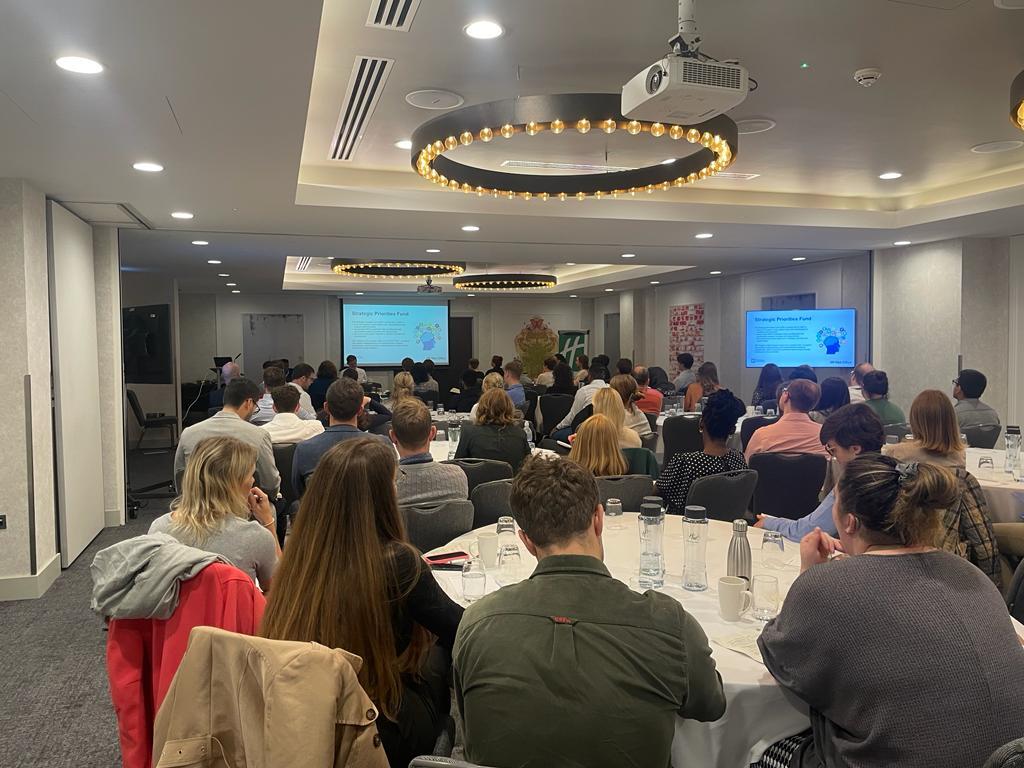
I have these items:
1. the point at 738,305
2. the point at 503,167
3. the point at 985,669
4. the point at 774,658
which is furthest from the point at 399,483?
the point at 738,305

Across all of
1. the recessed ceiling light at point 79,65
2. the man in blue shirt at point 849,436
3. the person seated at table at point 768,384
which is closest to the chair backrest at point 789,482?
the man in blue shirt at point 849,436

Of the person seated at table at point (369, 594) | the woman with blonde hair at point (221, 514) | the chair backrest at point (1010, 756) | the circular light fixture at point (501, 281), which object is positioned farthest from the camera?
the circular light fixture at point (501, 281)

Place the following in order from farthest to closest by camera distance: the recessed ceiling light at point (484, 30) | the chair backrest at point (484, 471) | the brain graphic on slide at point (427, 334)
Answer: the brain graphic on slide at point (427, 334) < the chair backrest at point (484, 471) < the recessed ceiling light at point (484, 30)

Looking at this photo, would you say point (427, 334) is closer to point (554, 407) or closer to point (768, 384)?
point (554, 407)

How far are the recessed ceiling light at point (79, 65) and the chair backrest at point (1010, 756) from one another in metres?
3.42

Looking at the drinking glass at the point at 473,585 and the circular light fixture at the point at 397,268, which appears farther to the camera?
the circular light fixture at the point at 397,268

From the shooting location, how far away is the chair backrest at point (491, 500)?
3703mm

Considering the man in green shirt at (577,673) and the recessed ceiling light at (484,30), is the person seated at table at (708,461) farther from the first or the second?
the man in green shirt at (577,673)

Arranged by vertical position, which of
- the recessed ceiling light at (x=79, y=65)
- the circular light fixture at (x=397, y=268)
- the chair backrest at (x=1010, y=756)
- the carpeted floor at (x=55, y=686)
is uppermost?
the circular light fixture at (x=397, y=268)

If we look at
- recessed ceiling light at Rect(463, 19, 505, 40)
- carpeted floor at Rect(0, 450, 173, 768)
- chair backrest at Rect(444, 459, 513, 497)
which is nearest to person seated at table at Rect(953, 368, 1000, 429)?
chair backrest at Rect(444, 459, 513, 497)

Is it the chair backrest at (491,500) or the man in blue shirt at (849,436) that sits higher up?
the man in blue shirt at (849,436)

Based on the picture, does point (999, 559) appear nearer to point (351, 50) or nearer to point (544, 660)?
point (544, 660)

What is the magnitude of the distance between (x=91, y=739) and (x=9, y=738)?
345 millimetres

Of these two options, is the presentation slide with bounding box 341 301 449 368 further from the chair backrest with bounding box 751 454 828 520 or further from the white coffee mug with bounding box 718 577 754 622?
the white coffee mug with bounding box 718 577 754 622
